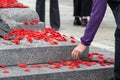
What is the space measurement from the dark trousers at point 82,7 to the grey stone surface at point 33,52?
481 cm

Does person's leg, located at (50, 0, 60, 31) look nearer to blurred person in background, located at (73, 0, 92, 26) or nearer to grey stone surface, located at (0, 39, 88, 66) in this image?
blurred person in background, located at (73, 0, 92, 26)

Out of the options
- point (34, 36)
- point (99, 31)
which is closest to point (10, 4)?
point (34, 36)

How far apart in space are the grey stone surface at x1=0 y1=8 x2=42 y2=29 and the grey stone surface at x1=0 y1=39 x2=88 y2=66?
0.73 m

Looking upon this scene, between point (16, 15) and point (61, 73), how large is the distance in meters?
1.46

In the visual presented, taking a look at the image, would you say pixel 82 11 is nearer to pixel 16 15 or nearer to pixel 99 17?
pixel 16 15

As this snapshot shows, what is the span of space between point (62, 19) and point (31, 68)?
632 centimetres

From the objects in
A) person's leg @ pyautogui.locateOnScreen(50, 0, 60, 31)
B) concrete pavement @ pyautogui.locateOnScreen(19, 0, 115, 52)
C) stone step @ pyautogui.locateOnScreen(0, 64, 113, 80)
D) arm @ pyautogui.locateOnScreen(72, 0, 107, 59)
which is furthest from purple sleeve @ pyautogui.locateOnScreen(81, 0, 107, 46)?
person's leg @ pyautogui.locateOnScreen(50, 0, 60, 31)

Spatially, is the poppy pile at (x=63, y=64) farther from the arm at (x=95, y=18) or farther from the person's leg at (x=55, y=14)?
the person's leg at (x=55, y=14)

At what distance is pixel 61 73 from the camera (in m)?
4.42

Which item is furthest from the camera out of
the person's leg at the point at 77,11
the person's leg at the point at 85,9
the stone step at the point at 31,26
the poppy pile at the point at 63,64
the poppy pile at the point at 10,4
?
the person's leg at the point at 77,11

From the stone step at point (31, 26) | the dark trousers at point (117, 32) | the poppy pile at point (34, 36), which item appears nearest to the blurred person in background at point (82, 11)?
Answer: the stone step at point (31, 26)

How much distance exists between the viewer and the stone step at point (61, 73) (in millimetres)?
4254

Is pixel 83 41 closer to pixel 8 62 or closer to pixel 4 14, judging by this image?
pixel 8 62

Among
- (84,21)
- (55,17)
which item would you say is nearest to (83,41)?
(55,17)
